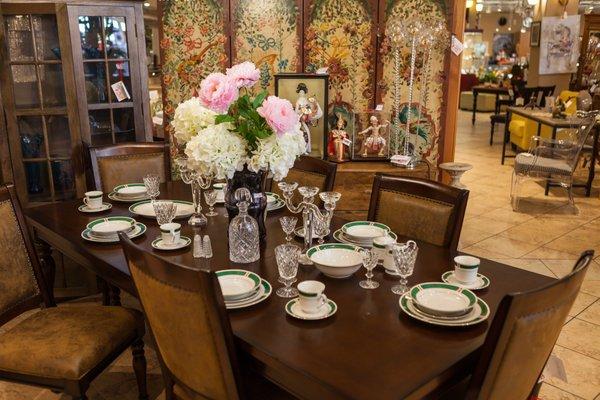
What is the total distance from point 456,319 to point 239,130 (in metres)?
0.95

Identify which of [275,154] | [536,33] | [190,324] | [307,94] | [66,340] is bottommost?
[66,340]

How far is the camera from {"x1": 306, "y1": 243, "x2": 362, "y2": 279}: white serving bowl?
5.94 feet

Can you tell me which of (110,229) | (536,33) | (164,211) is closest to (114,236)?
(110,229)

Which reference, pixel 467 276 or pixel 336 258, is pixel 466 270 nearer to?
pixel 467 276

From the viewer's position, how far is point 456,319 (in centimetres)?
153

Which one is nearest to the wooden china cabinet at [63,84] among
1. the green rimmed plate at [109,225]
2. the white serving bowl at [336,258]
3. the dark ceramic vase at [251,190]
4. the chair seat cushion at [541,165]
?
the green rimmed plate at [109,225]

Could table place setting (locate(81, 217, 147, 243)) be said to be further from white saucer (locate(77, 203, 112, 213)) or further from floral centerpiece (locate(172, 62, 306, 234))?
floral centerpiece (locate(172, 62, 306, 234))

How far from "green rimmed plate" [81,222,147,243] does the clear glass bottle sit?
47 cm

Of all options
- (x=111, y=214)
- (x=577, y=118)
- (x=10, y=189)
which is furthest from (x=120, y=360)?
(x=577, y=118)

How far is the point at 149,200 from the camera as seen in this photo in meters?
2.74

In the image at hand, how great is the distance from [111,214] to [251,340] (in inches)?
53.3

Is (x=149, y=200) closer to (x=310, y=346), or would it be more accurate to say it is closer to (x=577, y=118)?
(x=310, y=346)

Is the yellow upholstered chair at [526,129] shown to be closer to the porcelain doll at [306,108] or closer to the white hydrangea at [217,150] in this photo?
the porcelain doll at [306,108]

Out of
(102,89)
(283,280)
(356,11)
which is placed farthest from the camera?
(356,11)
